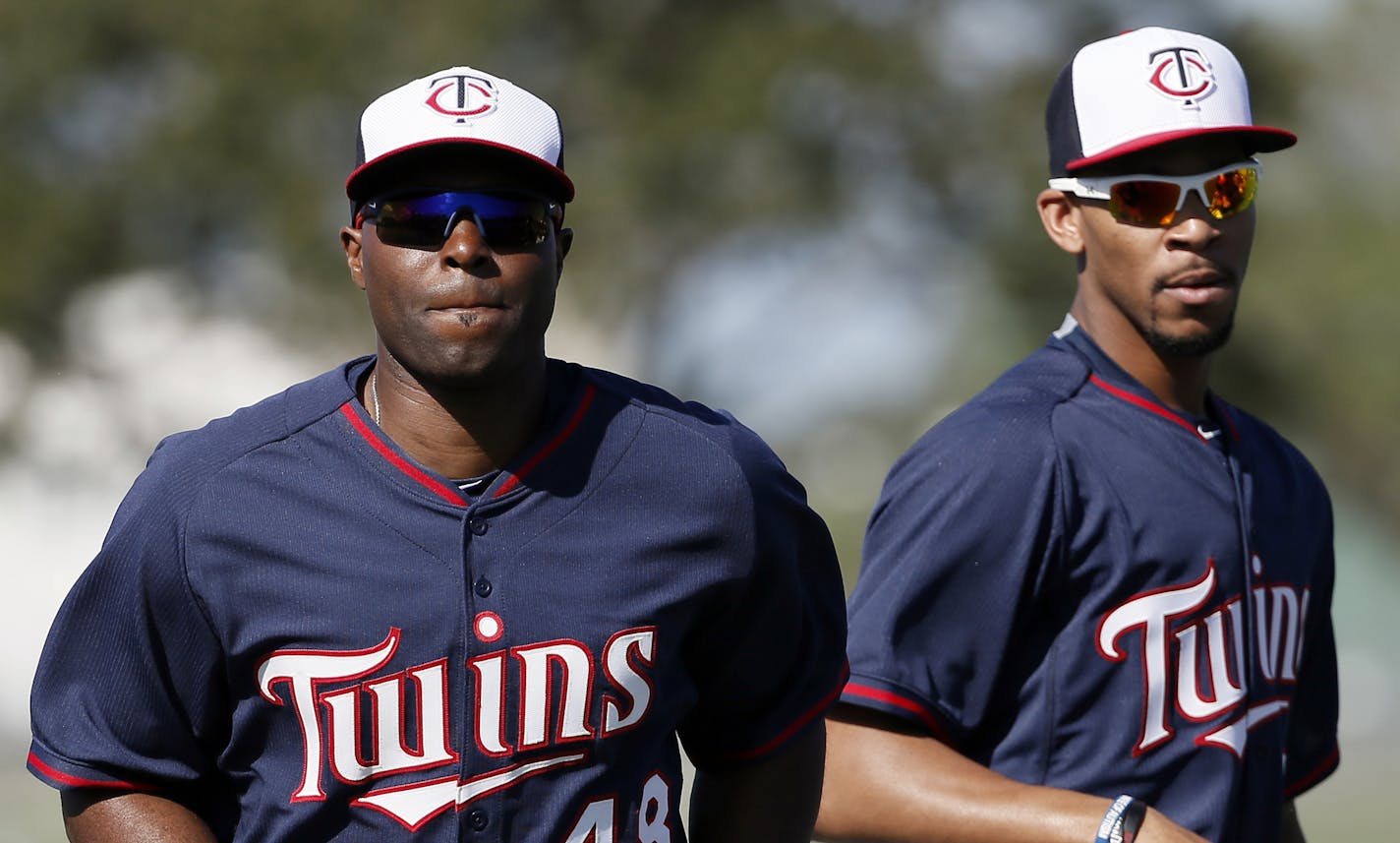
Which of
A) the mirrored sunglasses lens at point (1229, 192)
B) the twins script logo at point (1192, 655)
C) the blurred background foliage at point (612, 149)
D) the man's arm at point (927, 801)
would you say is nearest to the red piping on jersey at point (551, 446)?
the man's arm at point (927, 801)

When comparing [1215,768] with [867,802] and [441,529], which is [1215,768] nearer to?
[867,802]

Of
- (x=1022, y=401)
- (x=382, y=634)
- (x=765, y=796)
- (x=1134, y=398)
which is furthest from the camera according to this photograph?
(x=1134, y=398)

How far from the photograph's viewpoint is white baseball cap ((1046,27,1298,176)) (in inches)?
161

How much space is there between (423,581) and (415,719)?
0.70 feet

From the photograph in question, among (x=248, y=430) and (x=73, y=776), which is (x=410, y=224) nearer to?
(x=248, y=430)

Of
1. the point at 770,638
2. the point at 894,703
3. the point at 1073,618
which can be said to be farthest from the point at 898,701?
the point at 770,638

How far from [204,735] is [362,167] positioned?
0.95 metres

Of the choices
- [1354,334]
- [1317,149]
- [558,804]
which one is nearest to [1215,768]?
[558,804]

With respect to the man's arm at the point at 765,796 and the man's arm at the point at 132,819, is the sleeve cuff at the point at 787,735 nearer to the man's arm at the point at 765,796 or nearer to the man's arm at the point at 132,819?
the man's arm at the point at 765,796

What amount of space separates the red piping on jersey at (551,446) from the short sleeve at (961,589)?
82 cm

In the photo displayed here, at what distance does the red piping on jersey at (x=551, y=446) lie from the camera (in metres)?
3.17

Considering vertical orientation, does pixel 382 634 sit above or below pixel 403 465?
below

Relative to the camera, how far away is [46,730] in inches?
122

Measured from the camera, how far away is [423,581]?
120 inches
